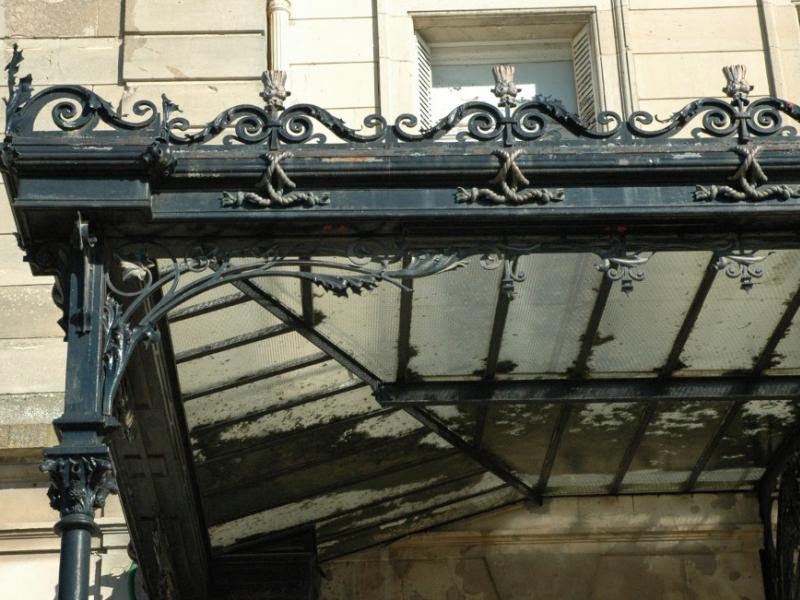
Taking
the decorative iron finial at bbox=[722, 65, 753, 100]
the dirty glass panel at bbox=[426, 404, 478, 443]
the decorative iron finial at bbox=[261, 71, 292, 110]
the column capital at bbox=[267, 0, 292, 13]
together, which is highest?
the column capital at bbox=[267, 0, 292, 13]

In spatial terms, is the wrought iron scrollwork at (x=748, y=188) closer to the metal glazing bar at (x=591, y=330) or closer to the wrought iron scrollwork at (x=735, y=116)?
the wrought iron scrollwork at (x=735, y=116)

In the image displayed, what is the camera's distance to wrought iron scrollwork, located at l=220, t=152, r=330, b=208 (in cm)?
927

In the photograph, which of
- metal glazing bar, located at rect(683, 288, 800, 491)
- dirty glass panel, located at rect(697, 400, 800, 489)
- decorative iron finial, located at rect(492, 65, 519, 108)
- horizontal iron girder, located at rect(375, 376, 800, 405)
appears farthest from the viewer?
dirty glass panel, located at rect(697, 400, 800, 489)

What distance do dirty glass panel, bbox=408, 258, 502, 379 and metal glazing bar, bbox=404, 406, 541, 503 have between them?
2.08ft

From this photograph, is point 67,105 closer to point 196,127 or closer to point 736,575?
point 196,127

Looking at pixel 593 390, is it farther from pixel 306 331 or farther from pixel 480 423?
pixel 306 331

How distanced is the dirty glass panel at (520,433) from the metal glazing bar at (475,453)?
2.7 inches

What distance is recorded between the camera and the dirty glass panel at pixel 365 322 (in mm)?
10555

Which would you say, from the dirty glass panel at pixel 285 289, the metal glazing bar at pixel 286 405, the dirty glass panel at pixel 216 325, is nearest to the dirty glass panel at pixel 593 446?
the metal glazing bar at pixel 286 405

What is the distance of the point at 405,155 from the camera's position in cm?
933

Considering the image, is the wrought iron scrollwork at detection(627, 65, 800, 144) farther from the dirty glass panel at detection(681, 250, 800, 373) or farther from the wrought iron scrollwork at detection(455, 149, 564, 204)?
the dirty glass panel at detection(681, 250, 800, 373)

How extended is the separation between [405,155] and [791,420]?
459cm

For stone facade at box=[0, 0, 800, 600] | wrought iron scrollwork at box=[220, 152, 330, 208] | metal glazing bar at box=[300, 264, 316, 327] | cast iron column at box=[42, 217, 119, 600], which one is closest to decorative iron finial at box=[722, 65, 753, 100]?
wrought iron scrollwork at box=[220, 152, 330, 208]

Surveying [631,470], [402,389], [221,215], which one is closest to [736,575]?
[631,470]
